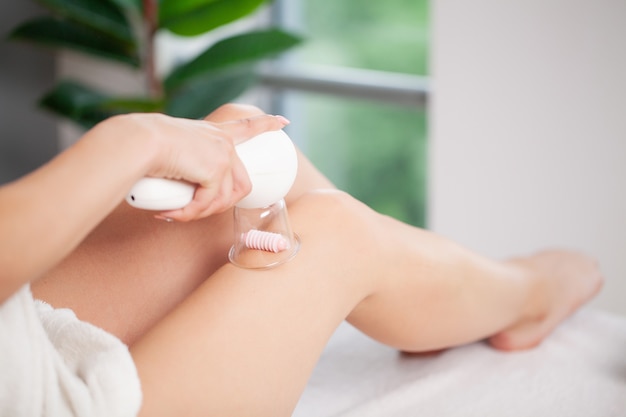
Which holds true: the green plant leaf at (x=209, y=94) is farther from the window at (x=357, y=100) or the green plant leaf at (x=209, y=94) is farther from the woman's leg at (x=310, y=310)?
the woman's leg at (x=310, y=310)

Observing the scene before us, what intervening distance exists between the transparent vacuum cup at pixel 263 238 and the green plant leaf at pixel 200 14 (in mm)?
1216

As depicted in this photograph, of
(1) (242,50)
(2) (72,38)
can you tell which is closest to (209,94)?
(1) (242,50)

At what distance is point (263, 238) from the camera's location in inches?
33.2

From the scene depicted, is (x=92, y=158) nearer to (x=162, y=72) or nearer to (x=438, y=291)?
(x=438, y=291)

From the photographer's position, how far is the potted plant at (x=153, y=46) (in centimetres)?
200

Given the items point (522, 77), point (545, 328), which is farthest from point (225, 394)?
point (522, 77)

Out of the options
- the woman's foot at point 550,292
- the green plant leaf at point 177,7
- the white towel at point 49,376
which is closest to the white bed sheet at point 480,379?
the woman's foot at point 550,292

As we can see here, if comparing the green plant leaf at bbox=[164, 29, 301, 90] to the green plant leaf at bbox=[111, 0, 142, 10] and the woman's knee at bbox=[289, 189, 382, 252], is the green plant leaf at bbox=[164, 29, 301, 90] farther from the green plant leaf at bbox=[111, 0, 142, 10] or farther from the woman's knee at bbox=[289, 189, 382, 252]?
the woman's knee at bbox=[289, 189, 382, 252]

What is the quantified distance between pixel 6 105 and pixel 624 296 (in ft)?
5.96

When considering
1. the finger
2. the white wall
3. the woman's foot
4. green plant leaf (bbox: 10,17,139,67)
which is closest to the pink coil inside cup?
the finger

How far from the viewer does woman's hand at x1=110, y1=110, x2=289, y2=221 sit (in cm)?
71

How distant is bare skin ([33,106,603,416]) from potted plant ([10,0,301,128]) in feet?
3.42

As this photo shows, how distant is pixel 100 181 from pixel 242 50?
4.55 feet

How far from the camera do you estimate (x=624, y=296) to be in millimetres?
1728
